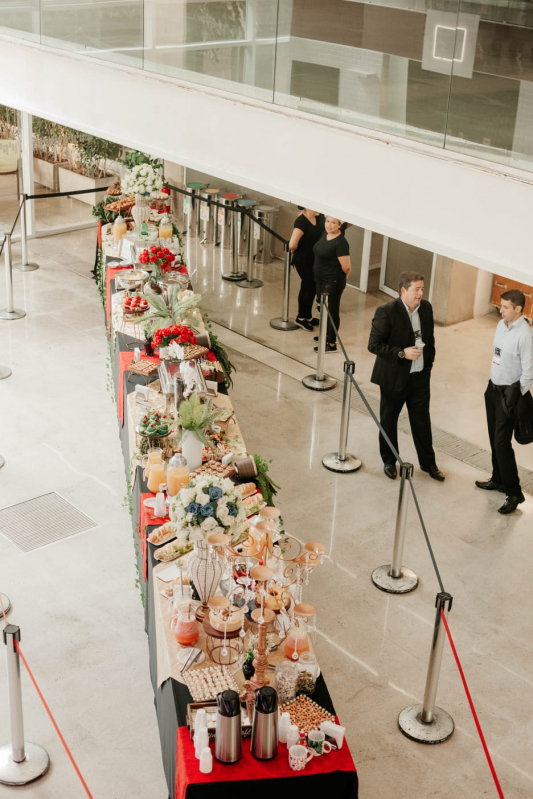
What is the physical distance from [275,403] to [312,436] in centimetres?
85

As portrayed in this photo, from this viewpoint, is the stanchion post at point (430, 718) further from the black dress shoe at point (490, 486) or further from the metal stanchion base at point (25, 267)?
the metal stanchion base at point (25, 267)

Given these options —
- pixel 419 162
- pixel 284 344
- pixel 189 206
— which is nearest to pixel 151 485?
pixel 419 162

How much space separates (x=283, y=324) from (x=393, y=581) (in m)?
5.46

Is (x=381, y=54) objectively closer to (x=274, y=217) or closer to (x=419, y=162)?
(x=419, y=162)

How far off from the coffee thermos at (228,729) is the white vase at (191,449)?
2279 mm

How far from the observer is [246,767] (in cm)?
394

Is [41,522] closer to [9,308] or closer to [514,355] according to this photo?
[514,355]

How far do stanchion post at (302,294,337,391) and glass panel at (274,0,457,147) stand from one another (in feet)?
12.1

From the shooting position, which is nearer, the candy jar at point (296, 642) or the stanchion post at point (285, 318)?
the candy jar at point (296, 642)

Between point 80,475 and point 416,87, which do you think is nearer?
point 416,87

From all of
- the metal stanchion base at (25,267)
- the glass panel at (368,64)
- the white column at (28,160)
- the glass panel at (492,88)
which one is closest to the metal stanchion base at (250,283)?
the metal stanchion base at (25,267)

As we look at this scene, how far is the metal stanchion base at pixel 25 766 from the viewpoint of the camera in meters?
4.85

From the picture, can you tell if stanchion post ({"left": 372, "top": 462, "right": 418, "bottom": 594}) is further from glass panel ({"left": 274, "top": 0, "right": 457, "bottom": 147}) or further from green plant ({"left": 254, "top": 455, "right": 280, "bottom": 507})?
glass panel ({"left": 274, "top": 0, "right": 457, "bottom": 147})

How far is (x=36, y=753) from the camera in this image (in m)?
5.01
